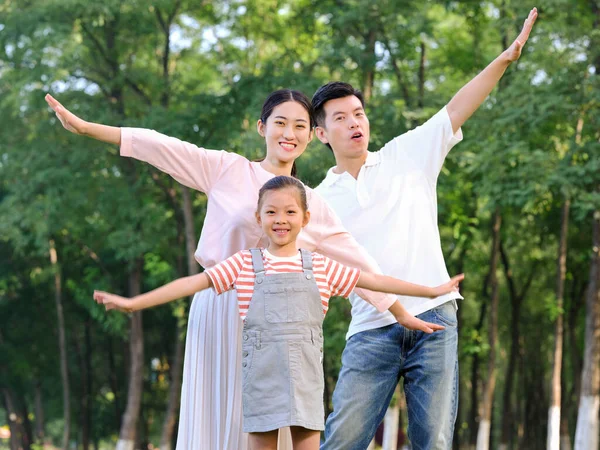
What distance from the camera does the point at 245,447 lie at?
4.61 m

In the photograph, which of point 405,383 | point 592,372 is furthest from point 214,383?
point 592,372

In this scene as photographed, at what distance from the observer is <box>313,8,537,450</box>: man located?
468 cm

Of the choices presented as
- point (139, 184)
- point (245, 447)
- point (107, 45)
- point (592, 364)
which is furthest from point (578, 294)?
point (245, 447)

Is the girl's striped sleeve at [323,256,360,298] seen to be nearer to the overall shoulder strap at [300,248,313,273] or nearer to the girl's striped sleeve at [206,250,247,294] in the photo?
the overall shoulder strap at [300,248,313,273]

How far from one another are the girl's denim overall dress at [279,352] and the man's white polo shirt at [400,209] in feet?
2.41

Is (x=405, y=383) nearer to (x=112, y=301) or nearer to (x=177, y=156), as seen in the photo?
(x=177, y=156)

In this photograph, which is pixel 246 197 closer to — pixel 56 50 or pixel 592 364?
pixel 592 364

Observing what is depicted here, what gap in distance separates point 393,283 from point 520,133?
569 inches

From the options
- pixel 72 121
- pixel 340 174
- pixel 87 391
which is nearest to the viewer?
pixel 72 121

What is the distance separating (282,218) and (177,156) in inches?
24.7

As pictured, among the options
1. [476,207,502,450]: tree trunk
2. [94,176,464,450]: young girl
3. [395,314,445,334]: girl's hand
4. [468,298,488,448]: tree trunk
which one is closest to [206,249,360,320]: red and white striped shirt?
[94,176,464,450]: young girl

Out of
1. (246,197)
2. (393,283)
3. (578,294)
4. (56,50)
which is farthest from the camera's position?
(578,294)

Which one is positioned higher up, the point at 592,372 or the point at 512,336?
the point at 512,336

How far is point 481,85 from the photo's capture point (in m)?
4.82
